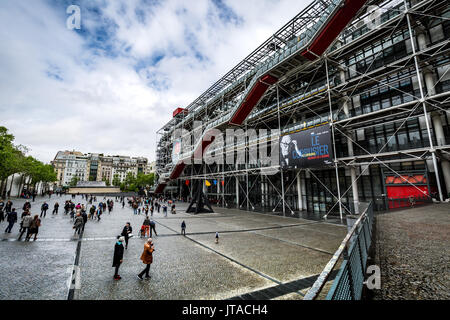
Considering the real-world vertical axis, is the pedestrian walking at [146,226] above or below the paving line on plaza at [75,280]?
above

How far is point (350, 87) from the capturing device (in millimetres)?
15648

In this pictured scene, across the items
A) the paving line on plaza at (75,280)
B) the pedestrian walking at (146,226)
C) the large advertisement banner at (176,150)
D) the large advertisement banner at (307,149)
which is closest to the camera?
the paving line on plaza at (75,280)

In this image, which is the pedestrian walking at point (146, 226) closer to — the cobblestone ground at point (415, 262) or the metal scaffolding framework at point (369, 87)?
the cobblestone ground at point (415, 262)

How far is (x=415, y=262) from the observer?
322cm

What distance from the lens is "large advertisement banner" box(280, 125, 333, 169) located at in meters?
15.0

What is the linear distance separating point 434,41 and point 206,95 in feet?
78.4

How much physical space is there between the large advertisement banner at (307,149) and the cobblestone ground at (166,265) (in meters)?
6.92

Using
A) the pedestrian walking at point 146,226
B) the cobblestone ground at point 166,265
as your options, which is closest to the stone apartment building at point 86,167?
the pedestrian walking at point 146,226

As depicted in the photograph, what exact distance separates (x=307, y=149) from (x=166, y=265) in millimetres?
13457

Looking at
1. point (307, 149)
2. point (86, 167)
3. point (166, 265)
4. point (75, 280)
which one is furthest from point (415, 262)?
point (86, 167)

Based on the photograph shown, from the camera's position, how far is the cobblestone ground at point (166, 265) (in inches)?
183

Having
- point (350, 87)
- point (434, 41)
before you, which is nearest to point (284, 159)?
point (350, 87)

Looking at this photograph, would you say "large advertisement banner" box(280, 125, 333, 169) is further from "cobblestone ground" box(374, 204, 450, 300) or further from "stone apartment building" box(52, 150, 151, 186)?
"stone apartment building" box(52, 150, 151, 186)

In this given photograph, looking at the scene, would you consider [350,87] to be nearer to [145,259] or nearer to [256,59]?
[256,59]
